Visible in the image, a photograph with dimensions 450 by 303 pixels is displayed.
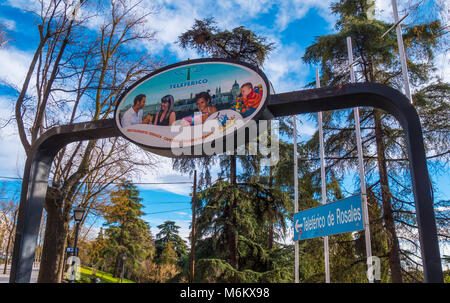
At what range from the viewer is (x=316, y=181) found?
11773 mm

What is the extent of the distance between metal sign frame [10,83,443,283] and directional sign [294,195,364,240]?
78cm

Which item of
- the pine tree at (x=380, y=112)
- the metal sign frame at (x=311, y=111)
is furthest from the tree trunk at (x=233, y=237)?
the metal sign frame at (x=311, y=111)

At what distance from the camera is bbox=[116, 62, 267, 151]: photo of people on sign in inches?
201

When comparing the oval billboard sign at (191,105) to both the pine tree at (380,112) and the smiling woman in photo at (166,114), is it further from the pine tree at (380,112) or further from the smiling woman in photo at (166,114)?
the pine tree at (380,112)

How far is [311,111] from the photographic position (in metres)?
5.39

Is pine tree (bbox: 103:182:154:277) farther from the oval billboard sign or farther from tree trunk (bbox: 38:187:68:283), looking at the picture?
the oval billboard sign

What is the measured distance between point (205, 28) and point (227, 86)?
394 inches

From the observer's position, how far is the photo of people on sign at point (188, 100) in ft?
16.7

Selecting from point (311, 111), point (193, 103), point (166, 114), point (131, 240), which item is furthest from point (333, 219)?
point (131, 240)

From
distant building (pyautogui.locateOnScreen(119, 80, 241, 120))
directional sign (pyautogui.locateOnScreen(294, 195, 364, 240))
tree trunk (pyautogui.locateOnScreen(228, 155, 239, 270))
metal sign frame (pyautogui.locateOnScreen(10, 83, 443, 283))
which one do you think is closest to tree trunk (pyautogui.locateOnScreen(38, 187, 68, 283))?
metal sign frame (pyautogui.locateOnScreen(10, 83, 443, 283))

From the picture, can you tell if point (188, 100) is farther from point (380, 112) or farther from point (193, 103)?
point (380, 112)

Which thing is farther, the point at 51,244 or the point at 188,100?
the point at 51,244

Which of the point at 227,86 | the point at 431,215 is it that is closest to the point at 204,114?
the point at 227,86

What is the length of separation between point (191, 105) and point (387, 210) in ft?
23.8
